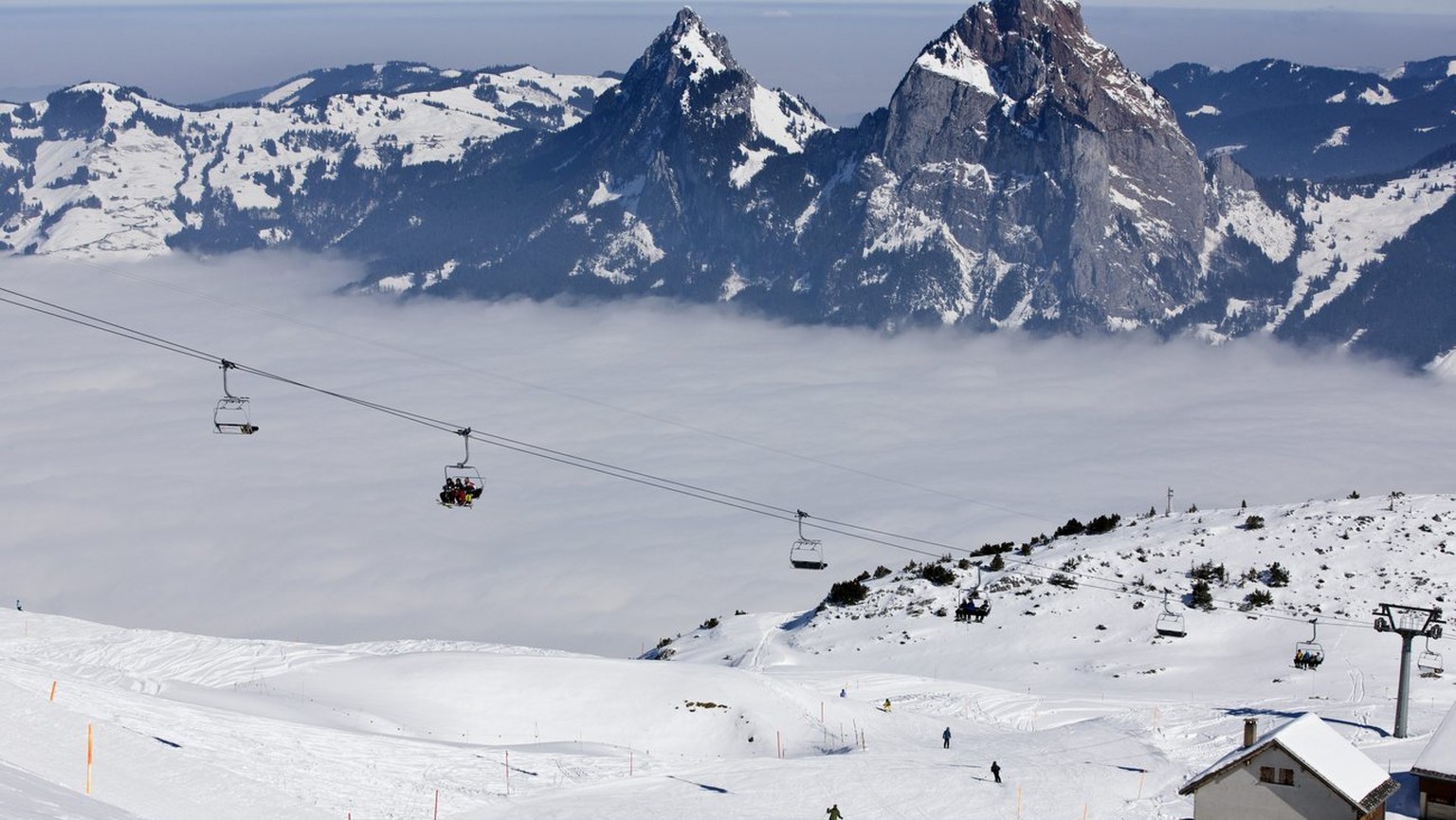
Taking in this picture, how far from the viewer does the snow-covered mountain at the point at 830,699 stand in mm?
55938

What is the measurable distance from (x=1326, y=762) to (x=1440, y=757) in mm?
5496

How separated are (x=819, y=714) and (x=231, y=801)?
32.1 metres

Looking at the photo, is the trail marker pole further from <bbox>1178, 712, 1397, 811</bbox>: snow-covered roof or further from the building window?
the building window

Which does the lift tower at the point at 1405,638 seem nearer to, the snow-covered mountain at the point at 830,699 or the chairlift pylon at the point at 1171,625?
the snow-covered mountain at the point at 830,699

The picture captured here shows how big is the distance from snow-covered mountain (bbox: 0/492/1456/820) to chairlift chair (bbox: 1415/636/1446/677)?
28cm

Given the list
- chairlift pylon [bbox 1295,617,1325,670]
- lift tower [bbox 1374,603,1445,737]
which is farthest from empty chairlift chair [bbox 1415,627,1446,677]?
lift tower [bbox 1374,603,1445,737]

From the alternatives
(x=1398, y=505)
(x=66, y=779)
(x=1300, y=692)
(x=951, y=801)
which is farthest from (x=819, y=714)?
(x=1398, y=505)

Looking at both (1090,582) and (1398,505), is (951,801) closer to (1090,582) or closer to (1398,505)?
(1090,582)

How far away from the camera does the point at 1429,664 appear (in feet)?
252

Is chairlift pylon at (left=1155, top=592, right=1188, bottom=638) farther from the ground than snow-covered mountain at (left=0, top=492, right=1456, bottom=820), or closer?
farther from the ground

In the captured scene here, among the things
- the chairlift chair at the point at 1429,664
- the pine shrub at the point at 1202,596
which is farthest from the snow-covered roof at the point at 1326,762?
the pine shrub at the point at 1202,596

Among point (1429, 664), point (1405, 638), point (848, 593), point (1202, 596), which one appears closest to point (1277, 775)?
point (1405, 638)

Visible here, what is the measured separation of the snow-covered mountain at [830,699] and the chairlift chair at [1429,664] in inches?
11.2

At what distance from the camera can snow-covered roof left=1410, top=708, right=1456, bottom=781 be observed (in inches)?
2079
